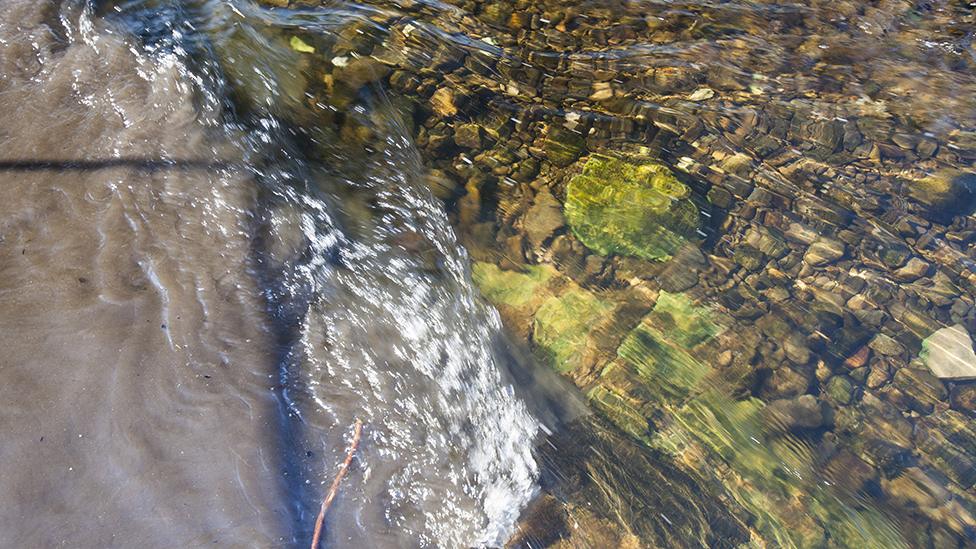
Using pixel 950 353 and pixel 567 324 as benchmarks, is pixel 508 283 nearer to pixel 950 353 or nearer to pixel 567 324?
pixel 567 324

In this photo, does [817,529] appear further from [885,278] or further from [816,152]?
[816,152]

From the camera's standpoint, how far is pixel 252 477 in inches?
99.3

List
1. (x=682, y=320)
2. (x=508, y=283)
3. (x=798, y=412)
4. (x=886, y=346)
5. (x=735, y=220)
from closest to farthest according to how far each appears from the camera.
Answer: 1. (x=798, y=412)
2. (x=508, y=283)
3. (x=682, y=320)
4. (x=886, y=346)
5. (x=735, y=220)

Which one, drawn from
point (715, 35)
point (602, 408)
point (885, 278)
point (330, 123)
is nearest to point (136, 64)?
point (330, 123)

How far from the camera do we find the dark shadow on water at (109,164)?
3109 mm

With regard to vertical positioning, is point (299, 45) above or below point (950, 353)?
above

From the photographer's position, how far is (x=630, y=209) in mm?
4758

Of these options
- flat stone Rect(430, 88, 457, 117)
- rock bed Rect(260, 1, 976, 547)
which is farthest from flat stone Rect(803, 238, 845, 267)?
flat stone Rect(430, 88, 457, 117)

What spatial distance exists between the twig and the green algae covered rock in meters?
2.40

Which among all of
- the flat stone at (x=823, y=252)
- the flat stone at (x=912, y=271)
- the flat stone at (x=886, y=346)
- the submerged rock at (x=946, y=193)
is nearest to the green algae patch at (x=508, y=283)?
the flat stone at (x=823, y=252)

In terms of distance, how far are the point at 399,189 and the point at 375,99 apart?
946 mm

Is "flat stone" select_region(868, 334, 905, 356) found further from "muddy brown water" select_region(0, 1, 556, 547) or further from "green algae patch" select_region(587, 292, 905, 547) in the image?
"muddy brown water" select_region(0, 1, 556, 547)

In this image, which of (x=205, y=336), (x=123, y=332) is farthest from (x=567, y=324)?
(x=123, y=332)

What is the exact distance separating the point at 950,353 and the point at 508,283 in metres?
3.29
